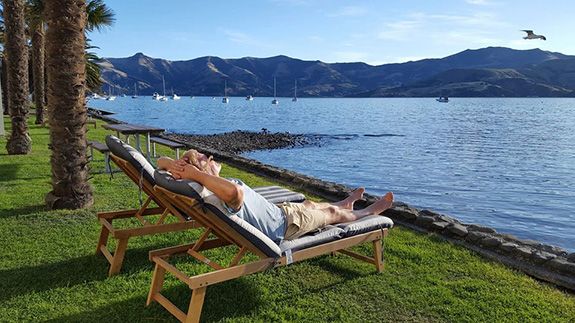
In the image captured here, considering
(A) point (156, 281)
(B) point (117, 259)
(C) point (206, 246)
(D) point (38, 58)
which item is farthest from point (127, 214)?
(D) point (38, 58)

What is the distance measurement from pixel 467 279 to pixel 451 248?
40.7 inches

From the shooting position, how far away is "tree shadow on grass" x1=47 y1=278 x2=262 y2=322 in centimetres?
375

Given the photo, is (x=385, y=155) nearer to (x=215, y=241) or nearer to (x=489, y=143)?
(x=489, y=143)

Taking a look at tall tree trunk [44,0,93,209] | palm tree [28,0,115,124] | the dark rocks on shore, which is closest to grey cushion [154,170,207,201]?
tall tree trunk [44,0,93,209]

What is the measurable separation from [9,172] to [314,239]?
8.25 metres

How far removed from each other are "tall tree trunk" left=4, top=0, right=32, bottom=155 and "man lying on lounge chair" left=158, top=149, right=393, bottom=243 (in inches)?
380

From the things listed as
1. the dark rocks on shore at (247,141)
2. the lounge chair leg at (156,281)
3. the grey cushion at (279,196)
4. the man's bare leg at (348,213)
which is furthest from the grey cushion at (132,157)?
the dark rocks on shore at (247,141)

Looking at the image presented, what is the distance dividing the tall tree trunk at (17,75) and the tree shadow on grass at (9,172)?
1.81m

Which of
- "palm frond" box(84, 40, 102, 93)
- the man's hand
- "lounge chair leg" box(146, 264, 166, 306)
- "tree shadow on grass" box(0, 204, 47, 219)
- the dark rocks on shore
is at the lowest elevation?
the dark rocks on shore

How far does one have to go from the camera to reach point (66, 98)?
21.6 ft

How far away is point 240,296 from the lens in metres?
4.18

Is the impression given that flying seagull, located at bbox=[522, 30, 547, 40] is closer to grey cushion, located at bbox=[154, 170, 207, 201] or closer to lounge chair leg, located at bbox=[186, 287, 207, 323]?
grey cushion, located at bbox=[154, 170, 207, 201]

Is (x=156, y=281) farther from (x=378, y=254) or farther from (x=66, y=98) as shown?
(x=66, y=98)

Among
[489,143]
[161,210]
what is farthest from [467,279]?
[489,143]
